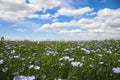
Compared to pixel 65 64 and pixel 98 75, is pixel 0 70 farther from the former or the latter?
pixel 98 75

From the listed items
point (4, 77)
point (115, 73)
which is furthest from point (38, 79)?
point (115, 73)

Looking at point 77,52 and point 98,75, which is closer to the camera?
point 98,75

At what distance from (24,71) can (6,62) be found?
2.12 ft

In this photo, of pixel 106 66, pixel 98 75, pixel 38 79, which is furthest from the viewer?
pixel 106 66

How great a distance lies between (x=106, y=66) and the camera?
14.6 feet

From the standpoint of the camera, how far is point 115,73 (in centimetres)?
394

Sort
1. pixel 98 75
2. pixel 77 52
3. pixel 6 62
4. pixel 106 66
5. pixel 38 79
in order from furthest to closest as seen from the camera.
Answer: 1. pixel 77 52
2. pixel 106 66
3. pixel 6 62
4. pixel 98 75
5. pixel 38 79

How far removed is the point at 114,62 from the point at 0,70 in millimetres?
2332

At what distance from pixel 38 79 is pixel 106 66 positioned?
69.2 inches

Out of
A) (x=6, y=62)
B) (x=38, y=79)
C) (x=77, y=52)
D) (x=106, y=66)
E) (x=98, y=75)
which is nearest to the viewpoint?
(x=38, y=79)

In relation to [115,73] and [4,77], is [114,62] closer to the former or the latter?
[115,73]

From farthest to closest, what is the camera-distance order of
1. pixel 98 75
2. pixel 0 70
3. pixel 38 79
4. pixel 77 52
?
pixel 77 52 → pixel 98 75 → pixel 0 70 → pixel 38 79

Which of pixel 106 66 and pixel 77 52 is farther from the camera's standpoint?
pixel 77 52

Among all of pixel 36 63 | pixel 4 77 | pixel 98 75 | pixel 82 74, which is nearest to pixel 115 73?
pixel 98 75
